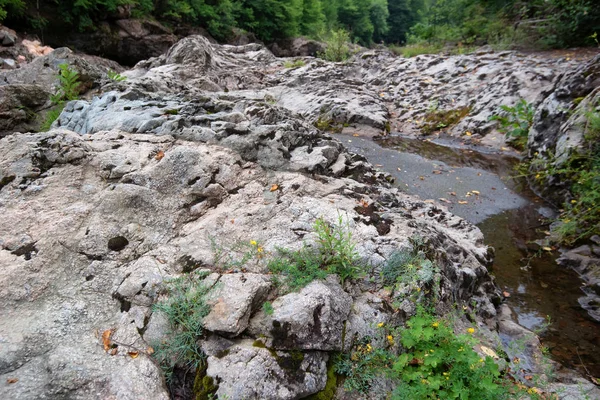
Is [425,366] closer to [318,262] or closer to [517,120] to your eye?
[318,262]

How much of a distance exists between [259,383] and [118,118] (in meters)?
3.69

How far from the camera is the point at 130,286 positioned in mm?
2631

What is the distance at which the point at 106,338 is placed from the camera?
2.34 meters

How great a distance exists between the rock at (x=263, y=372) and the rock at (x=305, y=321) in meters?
0.07

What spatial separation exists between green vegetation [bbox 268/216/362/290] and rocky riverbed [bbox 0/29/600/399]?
0.32 feet

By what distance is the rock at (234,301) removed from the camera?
2.37 meters

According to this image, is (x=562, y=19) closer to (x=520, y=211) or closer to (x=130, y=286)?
(x=520, y=211)

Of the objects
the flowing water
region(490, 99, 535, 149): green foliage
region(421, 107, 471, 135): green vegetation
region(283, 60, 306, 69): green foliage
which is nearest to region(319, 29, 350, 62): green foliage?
region(283, 60, 306, 69): green foliage

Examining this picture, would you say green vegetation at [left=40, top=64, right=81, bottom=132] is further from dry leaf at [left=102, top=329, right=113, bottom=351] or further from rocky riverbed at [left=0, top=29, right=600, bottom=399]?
dry leaf at [left=102, top=329, right=113, bottom=351]

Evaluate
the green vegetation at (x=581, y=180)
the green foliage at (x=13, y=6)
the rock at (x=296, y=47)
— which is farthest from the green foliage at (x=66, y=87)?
the rock at (x=296, y=47)

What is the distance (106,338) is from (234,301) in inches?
31.9

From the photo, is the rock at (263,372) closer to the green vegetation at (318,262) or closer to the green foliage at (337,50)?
the green vegetation at (318,262)

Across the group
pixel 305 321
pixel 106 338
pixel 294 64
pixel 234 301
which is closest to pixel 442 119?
pixel 294 64

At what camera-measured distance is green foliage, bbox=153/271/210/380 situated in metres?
2.33
